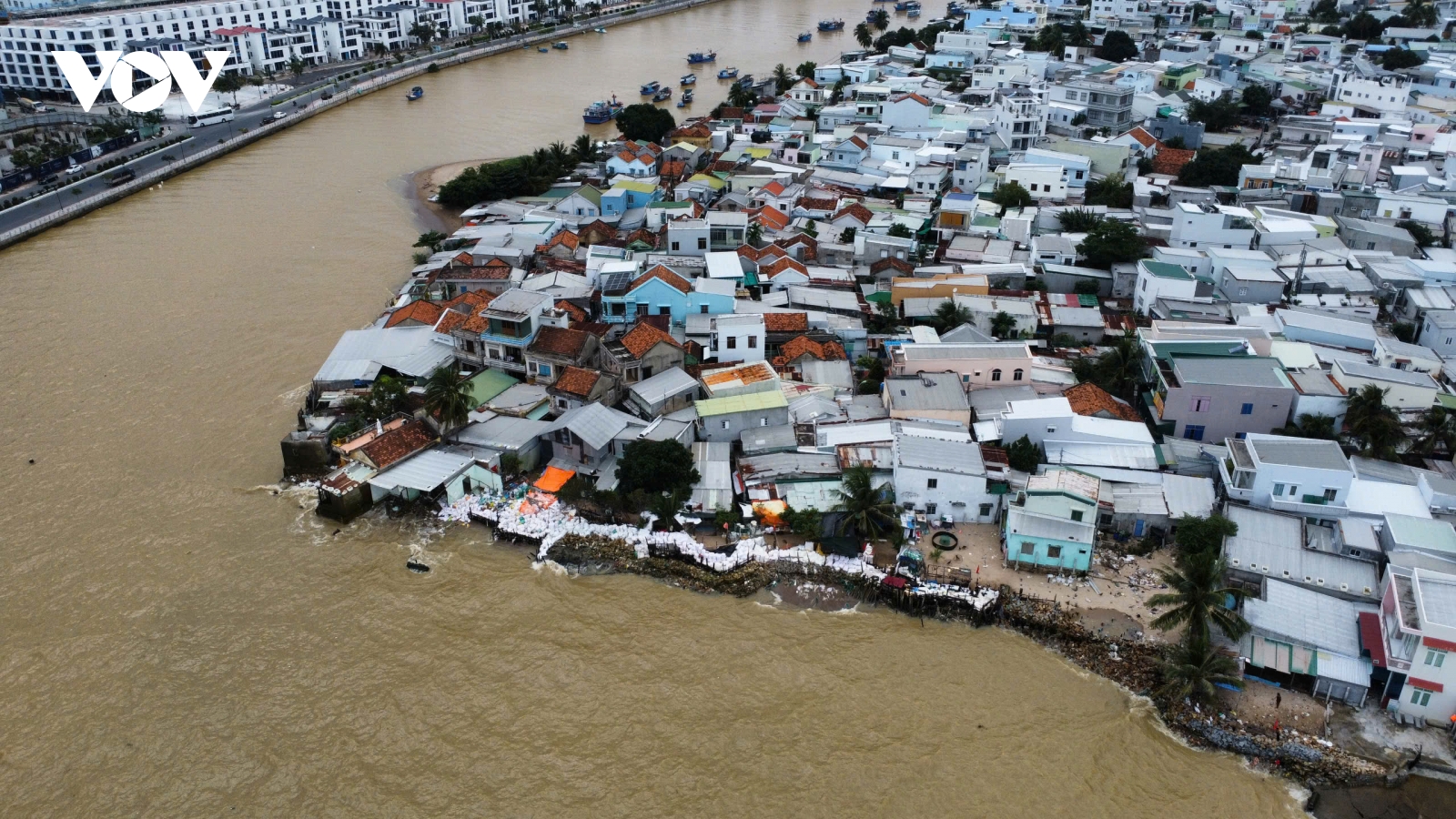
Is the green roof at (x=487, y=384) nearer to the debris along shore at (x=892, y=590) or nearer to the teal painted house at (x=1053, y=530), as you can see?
the debris along shore at (x=892, y=590)

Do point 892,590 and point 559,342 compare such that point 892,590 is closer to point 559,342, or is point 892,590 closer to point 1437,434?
point 559,342

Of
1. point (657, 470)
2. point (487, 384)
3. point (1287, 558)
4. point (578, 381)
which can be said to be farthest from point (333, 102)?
point (1287, 558)

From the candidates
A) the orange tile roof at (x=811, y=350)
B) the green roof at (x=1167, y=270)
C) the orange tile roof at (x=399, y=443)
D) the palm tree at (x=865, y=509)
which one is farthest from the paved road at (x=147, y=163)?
the green roof at (x=1167, y=270)

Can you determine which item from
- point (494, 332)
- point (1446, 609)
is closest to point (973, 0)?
point (494, 332)

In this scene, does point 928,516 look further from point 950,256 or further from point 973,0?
point 973,0

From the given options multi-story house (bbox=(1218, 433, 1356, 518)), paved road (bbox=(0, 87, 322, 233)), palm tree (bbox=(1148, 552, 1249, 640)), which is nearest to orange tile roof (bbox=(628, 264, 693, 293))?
multi-story house (bbox=(1218, 433, 1356, 518))
